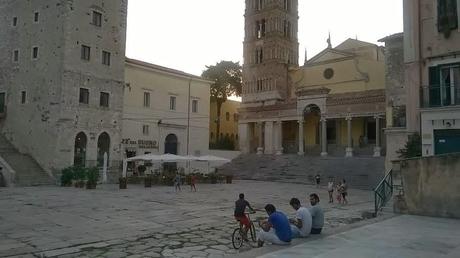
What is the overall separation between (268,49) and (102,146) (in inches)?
1082

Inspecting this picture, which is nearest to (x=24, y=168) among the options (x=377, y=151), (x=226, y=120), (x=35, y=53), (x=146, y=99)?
(x=35, y=53)

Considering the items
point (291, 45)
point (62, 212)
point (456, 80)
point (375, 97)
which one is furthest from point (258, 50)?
point (62, 212)

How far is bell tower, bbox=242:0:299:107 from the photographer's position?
54031 mm

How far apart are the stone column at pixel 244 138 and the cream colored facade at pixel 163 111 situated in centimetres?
690

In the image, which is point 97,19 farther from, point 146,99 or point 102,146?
point 102,146

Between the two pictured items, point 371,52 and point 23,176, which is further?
point 371,52

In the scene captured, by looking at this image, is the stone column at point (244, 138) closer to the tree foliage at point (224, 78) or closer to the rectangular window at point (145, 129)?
the tree foliage at point (224, 78)

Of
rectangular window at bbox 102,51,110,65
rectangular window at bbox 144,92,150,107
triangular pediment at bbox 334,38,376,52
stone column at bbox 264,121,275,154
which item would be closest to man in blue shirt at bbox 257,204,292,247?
rectangular window at bbox 102,51,110,65

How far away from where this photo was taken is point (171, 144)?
141 ft

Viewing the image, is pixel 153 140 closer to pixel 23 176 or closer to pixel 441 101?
pixel 23 176

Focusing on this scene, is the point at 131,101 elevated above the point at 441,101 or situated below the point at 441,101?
above

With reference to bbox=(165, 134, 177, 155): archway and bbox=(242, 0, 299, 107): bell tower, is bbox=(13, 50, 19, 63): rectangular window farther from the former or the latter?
bbox=(242, 0, 299, 107): bell tower

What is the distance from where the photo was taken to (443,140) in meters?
18.7

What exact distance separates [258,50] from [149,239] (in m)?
47.9
